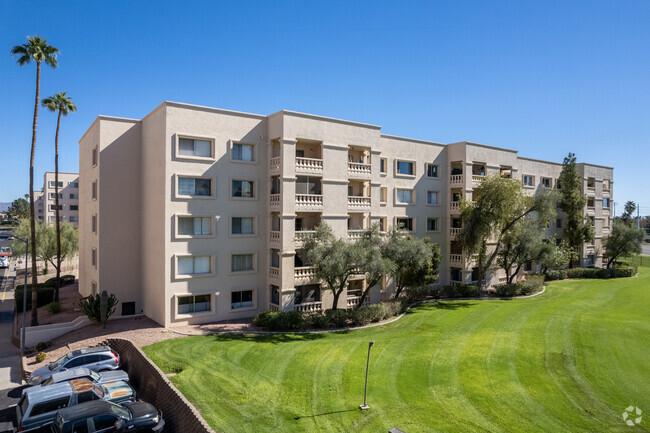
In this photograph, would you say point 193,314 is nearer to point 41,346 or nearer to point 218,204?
point 218,204

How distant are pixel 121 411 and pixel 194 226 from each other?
15.5 m

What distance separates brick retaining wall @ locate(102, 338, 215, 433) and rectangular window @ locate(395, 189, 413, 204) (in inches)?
1044

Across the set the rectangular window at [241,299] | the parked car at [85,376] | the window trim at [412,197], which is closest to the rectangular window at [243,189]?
the rectangular window at [241,299]

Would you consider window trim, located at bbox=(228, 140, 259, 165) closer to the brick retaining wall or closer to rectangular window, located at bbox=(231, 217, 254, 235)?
rectangular window, located at bbox=(231, 217, 254, 235)

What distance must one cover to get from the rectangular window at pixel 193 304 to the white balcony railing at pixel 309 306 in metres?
6.59

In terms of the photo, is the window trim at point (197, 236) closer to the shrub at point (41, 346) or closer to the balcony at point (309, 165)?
the balcony at point (309, 165)

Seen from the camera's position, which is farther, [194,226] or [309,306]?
[309,306]

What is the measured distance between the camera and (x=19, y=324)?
33781 millimetres

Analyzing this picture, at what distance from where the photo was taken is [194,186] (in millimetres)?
29500

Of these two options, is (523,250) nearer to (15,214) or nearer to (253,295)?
(253,295)

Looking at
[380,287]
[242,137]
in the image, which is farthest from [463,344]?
[242,137]

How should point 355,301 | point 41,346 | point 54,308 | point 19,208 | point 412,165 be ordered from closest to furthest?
point 41,346, point 355,301, point 54,308, point 412,165, point 19,208

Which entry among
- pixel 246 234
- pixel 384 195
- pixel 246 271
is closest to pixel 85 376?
pixel 246 271

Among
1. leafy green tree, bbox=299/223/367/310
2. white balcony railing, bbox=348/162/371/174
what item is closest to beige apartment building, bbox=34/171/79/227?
white balcony railing, bbox=348/162/371/174
